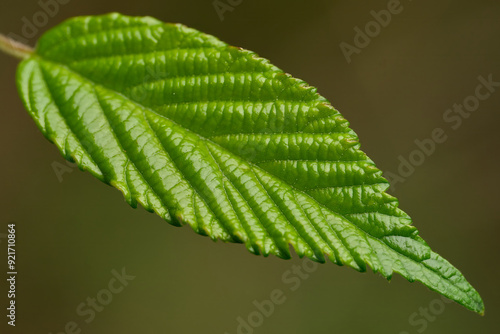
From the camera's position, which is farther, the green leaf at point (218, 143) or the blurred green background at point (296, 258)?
the blurred green background at point (296, 258)

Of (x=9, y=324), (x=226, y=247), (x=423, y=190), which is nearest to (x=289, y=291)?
(x=226, y=247)

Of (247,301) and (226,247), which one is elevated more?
(226,247)

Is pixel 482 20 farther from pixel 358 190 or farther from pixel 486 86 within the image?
pixel 358 190

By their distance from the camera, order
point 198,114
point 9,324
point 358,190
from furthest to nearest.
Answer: point 9,324 < point 198,114 < point 358,190

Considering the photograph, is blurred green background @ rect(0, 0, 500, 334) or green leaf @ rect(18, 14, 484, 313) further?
blurred green background @ rect(0, 0, 500, 334)
